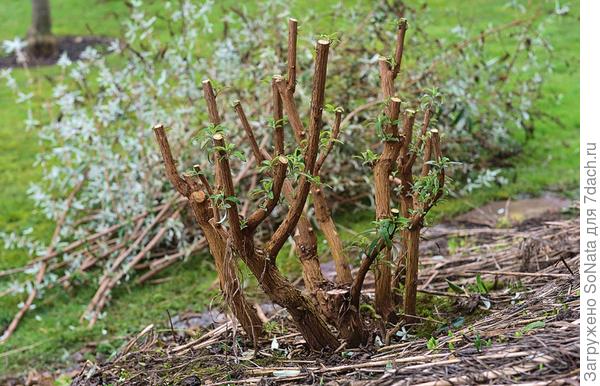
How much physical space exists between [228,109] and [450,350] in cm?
416

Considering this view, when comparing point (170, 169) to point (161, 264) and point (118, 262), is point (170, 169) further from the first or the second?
point (161, 264)

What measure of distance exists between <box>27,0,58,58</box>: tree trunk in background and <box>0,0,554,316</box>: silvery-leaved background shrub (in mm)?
5915

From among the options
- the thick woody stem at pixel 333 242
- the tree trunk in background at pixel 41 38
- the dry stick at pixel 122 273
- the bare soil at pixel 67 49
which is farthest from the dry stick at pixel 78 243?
the tree trunk in background at pixel 41 38

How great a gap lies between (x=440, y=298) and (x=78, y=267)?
3.19 metres

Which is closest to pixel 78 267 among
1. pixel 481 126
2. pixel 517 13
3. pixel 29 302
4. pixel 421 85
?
pixel 29 302

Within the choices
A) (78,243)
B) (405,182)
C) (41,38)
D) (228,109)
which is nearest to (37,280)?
(78,243)

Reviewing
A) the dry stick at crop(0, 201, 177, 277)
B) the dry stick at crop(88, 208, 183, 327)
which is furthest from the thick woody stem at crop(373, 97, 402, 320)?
the dry stick at crop(0, 201, 177, 277)

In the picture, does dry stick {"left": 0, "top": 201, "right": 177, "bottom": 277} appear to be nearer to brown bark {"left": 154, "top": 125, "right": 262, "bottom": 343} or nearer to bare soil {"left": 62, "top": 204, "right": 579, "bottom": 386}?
bare soil {"left": 62, "top": 204, "right": 579, "bottom": 386}

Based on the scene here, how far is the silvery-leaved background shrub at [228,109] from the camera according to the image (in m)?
6.48

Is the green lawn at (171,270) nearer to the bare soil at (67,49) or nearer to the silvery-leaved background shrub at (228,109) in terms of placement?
the silvery-leaved background shrub at (228,109)

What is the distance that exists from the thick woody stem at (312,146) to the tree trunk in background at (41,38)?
35.8 ft

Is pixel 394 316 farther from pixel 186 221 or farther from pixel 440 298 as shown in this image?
pixel 186 221

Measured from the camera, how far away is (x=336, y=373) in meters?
2.96

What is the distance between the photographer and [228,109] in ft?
22.0
